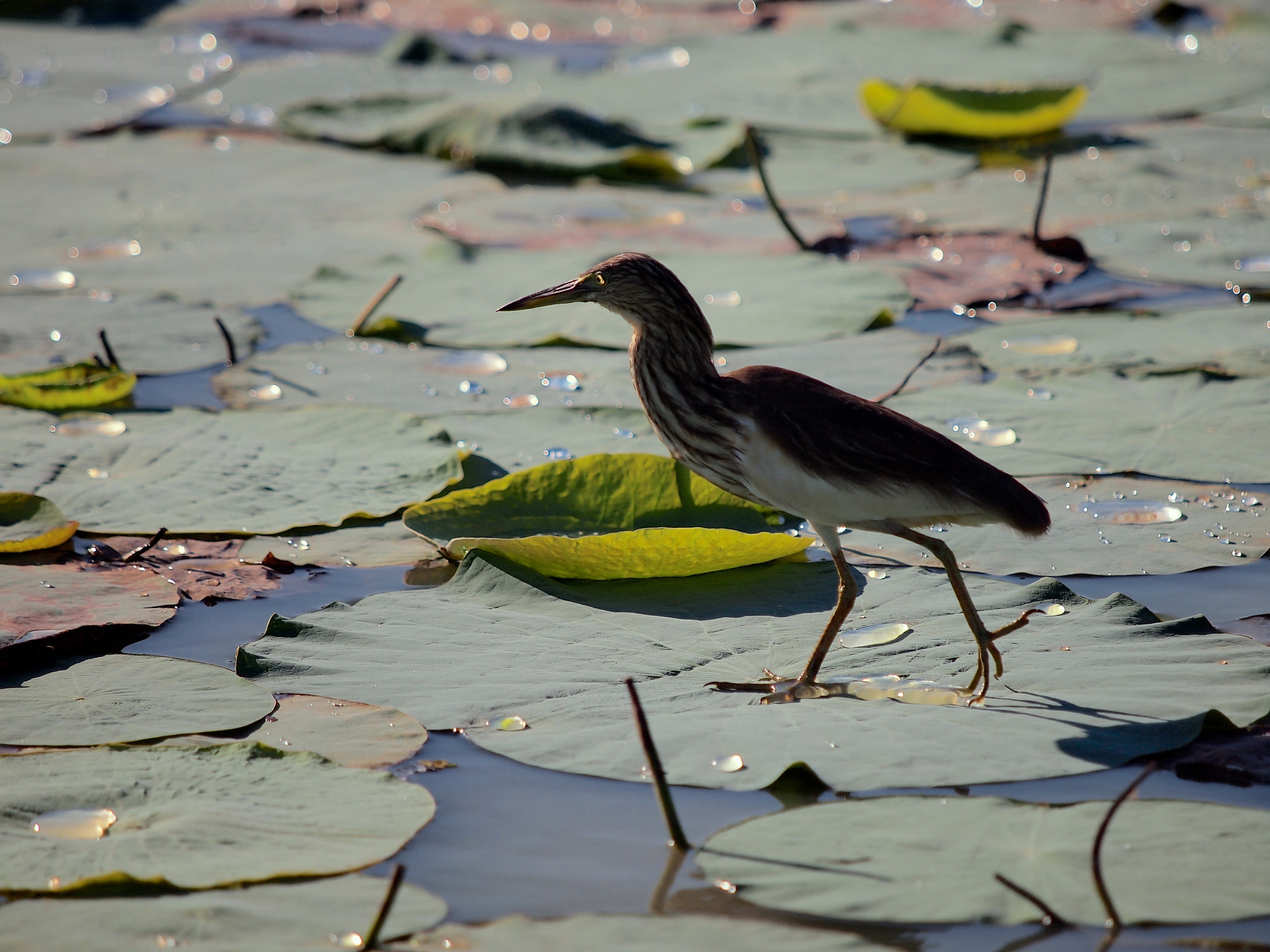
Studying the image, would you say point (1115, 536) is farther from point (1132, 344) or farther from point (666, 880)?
point (666, 880)

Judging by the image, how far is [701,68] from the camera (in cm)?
830

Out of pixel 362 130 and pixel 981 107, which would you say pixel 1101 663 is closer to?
pixel 981 107

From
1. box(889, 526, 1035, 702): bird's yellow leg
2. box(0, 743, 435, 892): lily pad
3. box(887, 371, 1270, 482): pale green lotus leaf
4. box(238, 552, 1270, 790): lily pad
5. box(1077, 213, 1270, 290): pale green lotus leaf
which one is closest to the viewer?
box(0, 743, 435, 892): lily pad

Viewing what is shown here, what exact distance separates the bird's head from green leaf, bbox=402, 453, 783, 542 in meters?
0.49

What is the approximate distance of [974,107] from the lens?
658 cm

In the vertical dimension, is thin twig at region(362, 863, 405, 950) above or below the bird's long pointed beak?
below

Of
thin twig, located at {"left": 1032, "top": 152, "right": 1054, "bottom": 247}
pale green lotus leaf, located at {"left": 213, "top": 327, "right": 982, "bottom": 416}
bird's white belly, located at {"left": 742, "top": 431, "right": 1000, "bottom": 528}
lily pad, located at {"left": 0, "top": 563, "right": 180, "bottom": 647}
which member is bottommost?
lily pad, located at {"left": 0, "top": 563, "right": 180, "bottom": 647}

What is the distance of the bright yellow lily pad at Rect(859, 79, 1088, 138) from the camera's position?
21.2ft

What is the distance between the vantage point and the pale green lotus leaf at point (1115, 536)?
10.2 feet

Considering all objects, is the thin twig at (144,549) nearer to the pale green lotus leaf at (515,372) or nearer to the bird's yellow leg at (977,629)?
the pale green lotus leaf at (515,372)

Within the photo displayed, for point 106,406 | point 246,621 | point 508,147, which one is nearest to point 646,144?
point 508,147

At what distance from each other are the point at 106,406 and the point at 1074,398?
2.98 m

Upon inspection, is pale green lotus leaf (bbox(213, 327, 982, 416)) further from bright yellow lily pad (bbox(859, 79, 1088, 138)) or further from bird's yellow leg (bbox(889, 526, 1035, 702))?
bright yellow lily pad (bbox(859, 79, 1088, 138))

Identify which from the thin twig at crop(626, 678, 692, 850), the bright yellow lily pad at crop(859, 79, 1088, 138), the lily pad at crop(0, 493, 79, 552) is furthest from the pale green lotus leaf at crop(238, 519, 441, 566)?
the bright yellow lily pad at crop(859, 79, 1088, 138)
